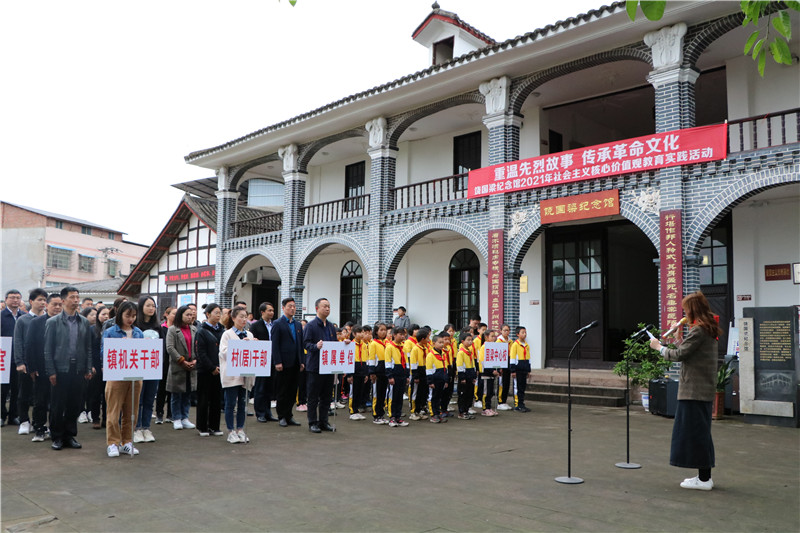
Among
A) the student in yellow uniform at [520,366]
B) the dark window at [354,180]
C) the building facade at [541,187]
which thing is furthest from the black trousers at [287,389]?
the dark window at [354,180]

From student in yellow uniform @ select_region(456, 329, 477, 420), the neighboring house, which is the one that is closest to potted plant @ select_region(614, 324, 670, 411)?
student in yellow uniform @ select_region(456, 329, 477, 420)

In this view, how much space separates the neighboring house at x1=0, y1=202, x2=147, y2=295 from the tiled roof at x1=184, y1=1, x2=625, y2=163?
2552cm

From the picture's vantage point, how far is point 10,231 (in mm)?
41625

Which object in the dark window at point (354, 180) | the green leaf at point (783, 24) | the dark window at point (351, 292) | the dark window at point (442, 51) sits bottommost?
the dark window at point (351, 292)

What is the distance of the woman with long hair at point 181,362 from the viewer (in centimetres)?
836

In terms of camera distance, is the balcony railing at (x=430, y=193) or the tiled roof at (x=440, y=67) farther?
the balcony railing at (x=430, y=193)

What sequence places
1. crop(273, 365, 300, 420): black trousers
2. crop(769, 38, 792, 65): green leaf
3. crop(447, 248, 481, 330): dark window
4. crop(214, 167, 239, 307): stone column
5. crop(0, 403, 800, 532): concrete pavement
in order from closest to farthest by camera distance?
crop(769, 38, 792, 65): green leaf < crop(0, 403, 800, 532): concrete pavement < crop(273, 365, 300, 420): black trousers < crop(447, 248, 481, 330): dark window < crop(214, 167, 239, 307): stone column

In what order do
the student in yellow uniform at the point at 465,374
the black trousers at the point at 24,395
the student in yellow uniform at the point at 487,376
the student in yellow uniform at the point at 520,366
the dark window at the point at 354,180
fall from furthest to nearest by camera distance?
1. the dark window at the point at 354,180
2. the student in yellow uniform at the point at 520,366
3. the student in yellow uniform at the point at 487,376
4. the student in yellow uniform at the point at 465,374
5. the black trousers at the point at 24,395

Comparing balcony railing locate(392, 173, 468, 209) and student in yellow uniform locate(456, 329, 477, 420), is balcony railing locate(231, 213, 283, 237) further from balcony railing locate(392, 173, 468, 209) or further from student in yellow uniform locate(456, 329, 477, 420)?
student in yellow uniform locate(456, 329, 477, 420)

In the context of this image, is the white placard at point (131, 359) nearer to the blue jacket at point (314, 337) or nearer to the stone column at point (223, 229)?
the blue jacket at point (314, 337)

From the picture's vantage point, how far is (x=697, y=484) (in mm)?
5816

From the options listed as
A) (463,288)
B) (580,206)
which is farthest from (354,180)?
(580,206)

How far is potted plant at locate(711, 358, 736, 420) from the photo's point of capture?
10672 mm

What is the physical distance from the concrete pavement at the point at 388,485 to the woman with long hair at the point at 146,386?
30 centimetres
